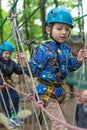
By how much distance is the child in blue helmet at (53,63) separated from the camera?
2.20 m

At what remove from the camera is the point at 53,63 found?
7.27 feet

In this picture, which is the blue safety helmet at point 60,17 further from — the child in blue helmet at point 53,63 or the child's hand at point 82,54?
the child's hand at point 82,54

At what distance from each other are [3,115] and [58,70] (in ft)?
6.89

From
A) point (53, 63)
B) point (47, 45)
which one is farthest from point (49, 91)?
point (47, 45)

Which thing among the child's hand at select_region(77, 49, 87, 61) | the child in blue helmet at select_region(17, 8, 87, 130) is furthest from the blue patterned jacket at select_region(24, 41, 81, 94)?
the child's hand at select_region(77, 49, 87, 61)

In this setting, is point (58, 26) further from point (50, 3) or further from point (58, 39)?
point (50, 3)

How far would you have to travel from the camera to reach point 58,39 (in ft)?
7.32

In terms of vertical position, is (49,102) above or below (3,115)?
above

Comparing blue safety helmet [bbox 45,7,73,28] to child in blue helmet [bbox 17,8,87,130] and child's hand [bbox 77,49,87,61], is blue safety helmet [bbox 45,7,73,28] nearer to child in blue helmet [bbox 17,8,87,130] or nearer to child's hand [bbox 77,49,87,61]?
child in blue helmet [bbox 17,8,87,130]

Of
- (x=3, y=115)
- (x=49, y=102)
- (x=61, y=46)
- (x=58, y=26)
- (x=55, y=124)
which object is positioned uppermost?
(x=58, y=26)

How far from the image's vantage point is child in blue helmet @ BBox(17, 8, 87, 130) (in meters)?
2.20

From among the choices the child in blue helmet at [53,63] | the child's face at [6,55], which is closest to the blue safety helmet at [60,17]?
the child in blue helmet at [53,63]

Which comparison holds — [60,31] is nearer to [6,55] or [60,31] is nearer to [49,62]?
[49,62]

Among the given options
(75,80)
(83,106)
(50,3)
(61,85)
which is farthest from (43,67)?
(50,3)
